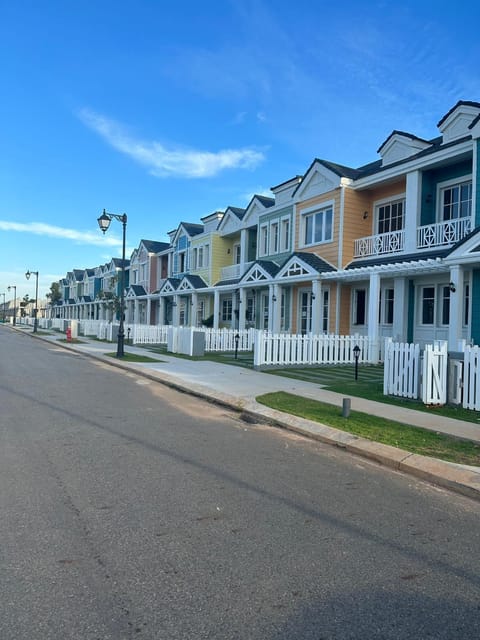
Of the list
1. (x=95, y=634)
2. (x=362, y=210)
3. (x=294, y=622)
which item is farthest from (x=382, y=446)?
(x=362, y=210)

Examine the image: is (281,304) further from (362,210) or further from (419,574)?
(419,574)

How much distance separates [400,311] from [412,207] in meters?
3.83

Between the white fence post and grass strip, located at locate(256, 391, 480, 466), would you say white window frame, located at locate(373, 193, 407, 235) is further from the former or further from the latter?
grass strip, located at locate(256, 391, 480, 466)

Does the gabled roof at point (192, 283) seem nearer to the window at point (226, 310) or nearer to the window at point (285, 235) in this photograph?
the window at point (226, 310)

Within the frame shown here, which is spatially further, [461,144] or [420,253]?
[420,253]

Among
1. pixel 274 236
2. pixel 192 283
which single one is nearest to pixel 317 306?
pixel 274 236

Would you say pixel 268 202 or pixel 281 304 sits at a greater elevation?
pixel 268 202

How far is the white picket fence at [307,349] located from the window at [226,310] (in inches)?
623

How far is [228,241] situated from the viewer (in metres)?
35.2

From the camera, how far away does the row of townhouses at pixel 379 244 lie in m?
16.3

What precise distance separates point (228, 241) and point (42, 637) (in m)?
33.2

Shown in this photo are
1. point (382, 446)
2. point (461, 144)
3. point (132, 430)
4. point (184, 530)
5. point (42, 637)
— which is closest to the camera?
point (42, 637)

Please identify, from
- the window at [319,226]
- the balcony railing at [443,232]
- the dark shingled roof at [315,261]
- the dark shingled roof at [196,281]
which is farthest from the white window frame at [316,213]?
the dark shingled roof at [196,281]

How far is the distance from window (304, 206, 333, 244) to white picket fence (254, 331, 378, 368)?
5902 millimetres
